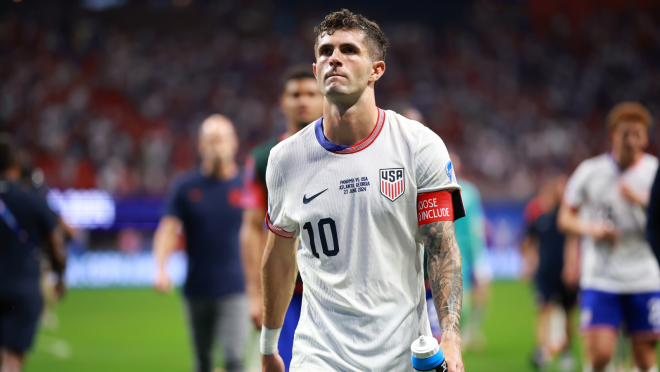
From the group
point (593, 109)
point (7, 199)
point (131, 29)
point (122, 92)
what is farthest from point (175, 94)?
point (7, 199)

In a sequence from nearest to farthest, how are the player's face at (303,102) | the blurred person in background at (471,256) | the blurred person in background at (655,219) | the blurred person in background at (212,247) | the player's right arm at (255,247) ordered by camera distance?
the blurred person in background at (655,219)
the player's face at (303,102)
the player's right arm at (255,247)
the blurred person in background at (212,247)
the blurred person in background at (471,256)

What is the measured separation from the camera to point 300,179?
10.2 ft

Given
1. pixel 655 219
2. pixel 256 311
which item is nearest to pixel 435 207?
pixel 655 219

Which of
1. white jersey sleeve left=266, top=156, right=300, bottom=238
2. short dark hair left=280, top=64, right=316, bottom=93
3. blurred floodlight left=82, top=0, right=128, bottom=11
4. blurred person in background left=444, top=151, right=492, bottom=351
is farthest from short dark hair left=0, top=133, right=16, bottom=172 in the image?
blurred floodlight left=82, top=0, right=128, bottom=11

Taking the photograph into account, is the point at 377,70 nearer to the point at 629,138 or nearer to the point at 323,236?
the point at 323,236

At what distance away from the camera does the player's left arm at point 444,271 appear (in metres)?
2.79

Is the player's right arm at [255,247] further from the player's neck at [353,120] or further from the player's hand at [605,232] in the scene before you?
the player's hand at [605,232]

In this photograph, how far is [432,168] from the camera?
114 inches

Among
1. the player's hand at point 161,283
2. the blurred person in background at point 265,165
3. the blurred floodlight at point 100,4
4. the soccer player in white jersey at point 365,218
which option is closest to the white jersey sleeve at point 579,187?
the blurred person in background at point 265,165

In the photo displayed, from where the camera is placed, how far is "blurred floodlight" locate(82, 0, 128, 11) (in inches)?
1168

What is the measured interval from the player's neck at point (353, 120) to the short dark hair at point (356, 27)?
19cm

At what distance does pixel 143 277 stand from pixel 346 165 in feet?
64.9

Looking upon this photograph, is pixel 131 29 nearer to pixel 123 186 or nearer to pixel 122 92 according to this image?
pixel 122 92

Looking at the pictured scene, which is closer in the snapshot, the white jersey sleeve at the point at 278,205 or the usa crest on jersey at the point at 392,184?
the usa crest on jersey at the point at 392,184
